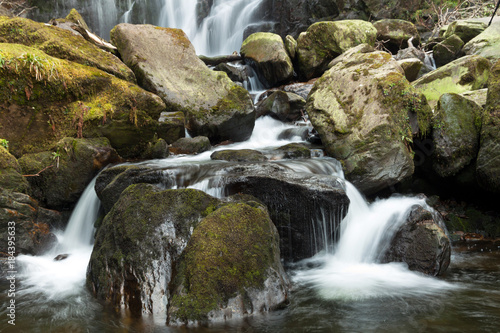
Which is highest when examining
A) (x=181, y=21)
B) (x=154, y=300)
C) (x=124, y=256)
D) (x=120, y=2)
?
(x=120, y=2)

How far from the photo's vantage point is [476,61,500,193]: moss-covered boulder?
583 centimetres

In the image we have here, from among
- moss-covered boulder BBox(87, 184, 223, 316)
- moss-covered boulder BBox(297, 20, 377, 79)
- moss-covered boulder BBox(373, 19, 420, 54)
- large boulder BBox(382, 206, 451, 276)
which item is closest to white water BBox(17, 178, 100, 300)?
moss-covered boulder BBox(87, 184, 223, 316)

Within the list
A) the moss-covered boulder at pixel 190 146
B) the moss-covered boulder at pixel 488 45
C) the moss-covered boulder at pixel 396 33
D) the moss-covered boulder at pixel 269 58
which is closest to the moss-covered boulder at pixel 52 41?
the moss-covered boulder at pixel 190 146

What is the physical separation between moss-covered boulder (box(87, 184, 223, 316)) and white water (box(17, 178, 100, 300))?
56 cm

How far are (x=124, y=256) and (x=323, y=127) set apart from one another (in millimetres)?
5011

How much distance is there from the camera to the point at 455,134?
6.52m

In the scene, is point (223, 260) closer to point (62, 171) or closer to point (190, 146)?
point (62, 171)

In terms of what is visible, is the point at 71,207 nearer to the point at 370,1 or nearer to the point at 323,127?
the point at 323,127

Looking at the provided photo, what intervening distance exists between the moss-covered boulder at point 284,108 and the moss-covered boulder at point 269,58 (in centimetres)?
299

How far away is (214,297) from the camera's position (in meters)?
3.30

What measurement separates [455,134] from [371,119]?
1.59 m


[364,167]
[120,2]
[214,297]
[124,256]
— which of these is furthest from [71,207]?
[120,2]

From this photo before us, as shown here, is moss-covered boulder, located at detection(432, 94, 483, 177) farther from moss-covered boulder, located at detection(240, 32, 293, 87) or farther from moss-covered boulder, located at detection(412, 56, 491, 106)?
moss-covered boulder, located at detection(240, 32, 293, 87)

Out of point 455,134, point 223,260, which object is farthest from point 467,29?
point 223,260
